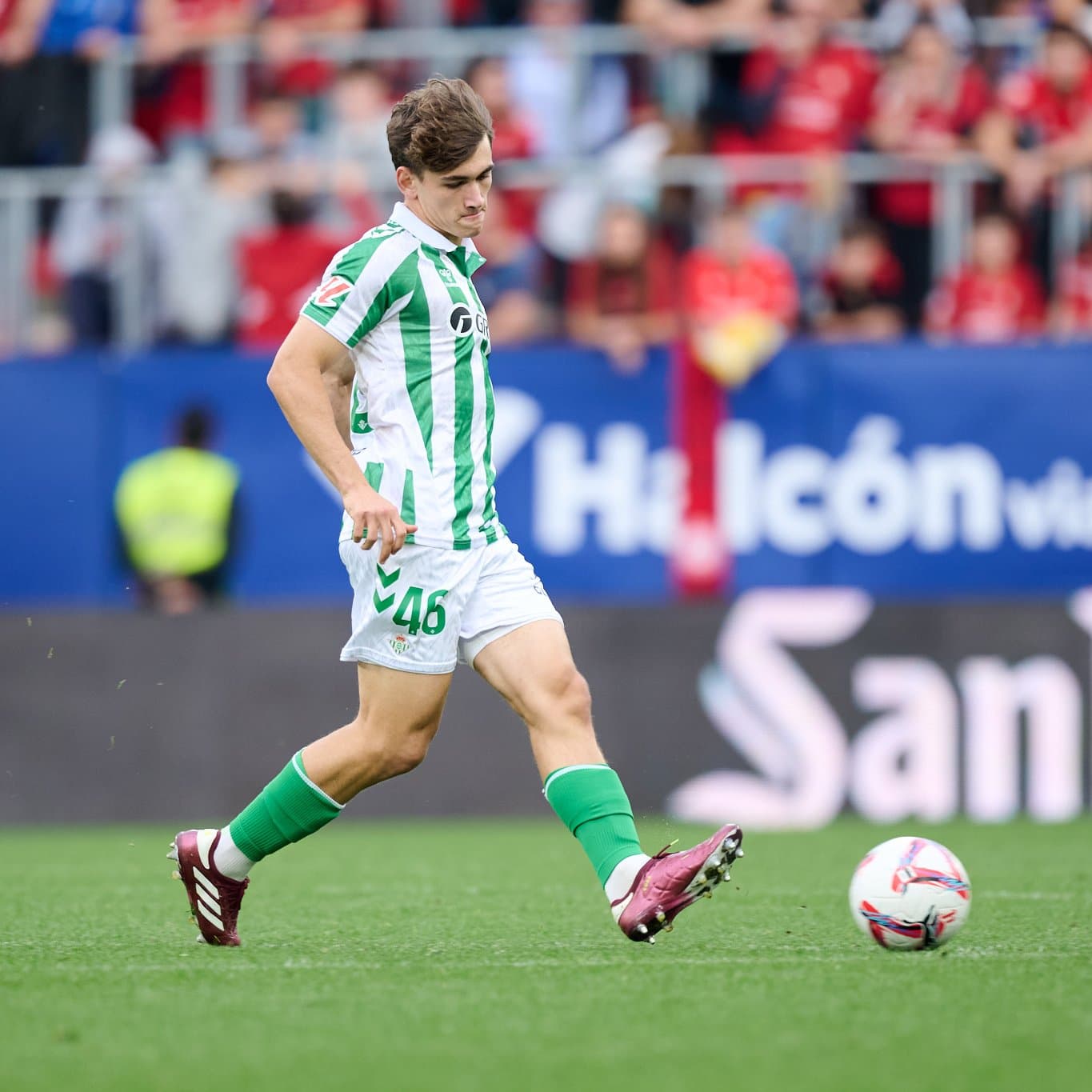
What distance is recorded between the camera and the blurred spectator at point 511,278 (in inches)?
470

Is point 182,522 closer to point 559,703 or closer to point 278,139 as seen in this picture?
point 278,139

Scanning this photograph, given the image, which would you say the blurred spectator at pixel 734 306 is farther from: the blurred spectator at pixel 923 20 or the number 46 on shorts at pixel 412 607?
the number 46 on shorts at pixel 412 607

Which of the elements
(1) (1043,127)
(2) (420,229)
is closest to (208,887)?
(2) (420,229)

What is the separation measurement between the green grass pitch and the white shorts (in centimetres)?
75

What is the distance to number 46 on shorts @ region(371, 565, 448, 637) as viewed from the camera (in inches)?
205

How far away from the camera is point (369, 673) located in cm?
528

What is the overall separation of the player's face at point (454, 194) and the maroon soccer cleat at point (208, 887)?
167 centimetres

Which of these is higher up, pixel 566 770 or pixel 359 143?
pixel 359 143

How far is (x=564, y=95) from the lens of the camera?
495 inches

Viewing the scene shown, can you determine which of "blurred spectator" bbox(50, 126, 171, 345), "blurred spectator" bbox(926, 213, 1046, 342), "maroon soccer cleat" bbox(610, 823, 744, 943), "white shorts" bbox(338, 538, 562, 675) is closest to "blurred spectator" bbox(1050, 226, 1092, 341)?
"blurred spectator" bbox(926, 213, 1046, 342)

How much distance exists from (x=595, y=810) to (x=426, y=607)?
64cm

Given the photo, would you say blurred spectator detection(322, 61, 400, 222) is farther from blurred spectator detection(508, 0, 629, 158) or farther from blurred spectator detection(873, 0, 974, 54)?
blurred spectator detection(873, 0, 974, 54)

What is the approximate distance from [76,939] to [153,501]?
244 inches

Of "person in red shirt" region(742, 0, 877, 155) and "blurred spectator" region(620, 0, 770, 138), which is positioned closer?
"person in red shirt" region(742, 0, 877, 155)
